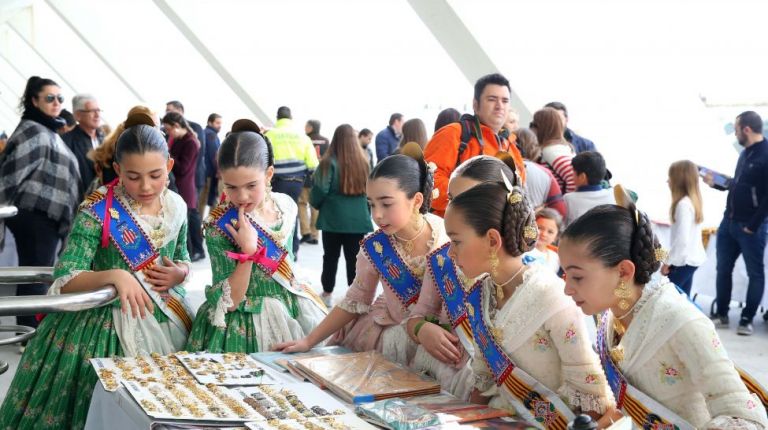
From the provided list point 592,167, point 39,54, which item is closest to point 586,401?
point 592,167

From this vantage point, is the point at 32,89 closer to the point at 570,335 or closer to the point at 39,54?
the point at 570,335

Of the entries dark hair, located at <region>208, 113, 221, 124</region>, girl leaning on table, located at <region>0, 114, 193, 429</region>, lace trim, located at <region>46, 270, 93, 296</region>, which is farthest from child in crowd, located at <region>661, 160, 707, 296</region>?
dark hair, located at <region>208, 113, 221, 124</region>

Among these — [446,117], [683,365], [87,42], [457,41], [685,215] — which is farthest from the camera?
[87,42]

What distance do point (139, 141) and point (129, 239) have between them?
29cm

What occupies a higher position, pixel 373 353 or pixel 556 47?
pixel 556 47

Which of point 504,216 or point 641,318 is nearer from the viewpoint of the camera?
point 641,318

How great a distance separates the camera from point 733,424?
1283 millimetres

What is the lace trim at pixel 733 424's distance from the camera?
128cm

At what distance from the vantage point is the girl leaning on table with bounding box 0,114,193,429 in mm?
2160

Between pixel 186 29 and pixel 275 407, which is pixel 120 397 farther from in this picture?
pixel 186 29

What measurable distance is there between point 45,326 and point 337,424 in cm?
118

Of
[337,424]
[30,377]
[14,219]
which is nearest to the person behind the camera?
[337,424]

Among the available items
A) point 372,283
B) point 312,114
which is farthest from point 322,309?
point 312,114

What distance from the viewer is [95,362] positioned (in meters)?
1.86
